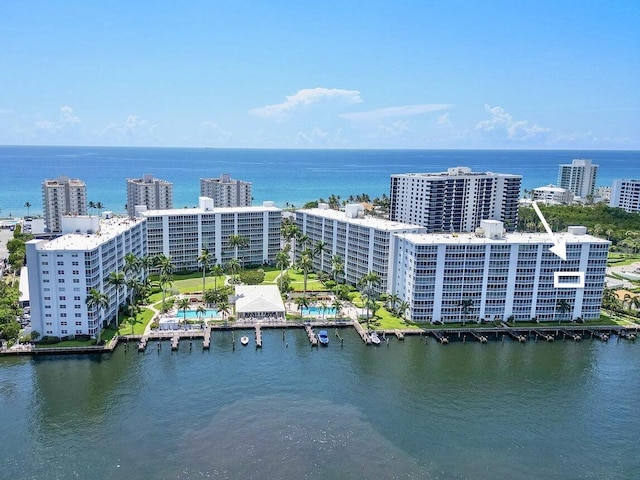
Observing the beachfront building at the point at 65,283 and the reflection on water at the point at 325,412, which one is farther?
the beachfront building at the point at 65,283

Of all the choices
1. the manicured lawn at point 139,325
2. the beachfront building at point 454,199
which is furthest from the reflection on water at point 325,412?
the beachfront building at point 454,199

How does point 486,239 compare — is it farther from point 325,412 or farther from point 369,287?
point 325,412

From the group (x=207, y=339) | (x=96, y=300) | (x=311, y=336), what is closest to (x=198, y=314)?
(x=207, y=339)

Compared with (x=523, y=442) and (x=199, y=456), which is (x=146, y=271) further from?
(x=523, y=442)

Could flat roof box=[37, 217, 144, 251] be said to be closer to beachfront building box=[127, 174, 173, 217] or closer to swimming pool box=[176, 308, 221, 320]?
swimming pool box=[176, 308, 221, 320]

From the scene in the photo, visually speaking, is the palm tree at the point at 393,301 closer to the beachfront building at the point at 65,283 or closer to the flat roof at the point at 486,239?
Answer: the flat roof at the point at 486,239

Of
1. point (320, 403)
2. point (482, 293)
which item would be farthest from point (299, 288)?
point (320, 403)
